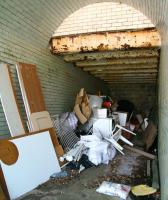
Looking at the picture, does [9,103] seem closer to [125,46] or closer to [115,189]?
[115,189]

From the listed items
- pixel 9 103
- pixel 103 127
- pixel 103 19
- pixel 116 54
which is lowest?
pixel 103 127

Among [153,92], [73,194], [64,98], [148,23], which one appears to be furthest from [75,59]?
[153,92]

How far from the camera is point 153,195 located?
146 inches

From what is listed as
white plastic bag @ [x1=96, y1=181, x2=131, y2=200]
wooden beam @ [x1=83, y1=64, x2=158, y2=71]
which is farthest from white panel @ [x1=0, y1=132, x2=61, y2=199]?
wooden beam @ [x1=83, y1=64, x2=158, y2=71]

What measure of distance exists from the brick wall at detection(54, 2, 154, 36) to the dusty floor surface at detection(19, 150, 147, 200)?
286 cm

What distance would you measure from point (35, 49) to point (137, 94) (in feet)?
25.8

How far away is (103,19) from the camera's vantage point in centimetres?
579

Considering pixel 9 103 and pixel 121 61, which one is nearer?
pixel 9 103

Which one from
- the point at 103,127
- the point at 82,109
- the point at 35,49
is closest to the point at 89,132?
the point at 103,127

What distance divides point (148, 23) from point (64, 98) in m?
2.93

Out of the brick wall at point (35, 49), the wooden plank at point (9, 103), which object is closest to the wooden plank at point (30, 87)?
the brick wall at point (35, 49)

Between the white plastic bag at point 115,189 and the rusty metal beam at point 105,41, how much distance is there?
9.76 ft

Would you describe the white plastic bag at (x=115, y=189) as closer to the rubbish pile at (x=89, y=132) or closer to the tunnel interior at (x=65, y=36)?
the tunnel interior at (x=65, y=36)

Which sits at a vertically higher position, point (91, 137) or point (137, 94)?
point (91, 137)
